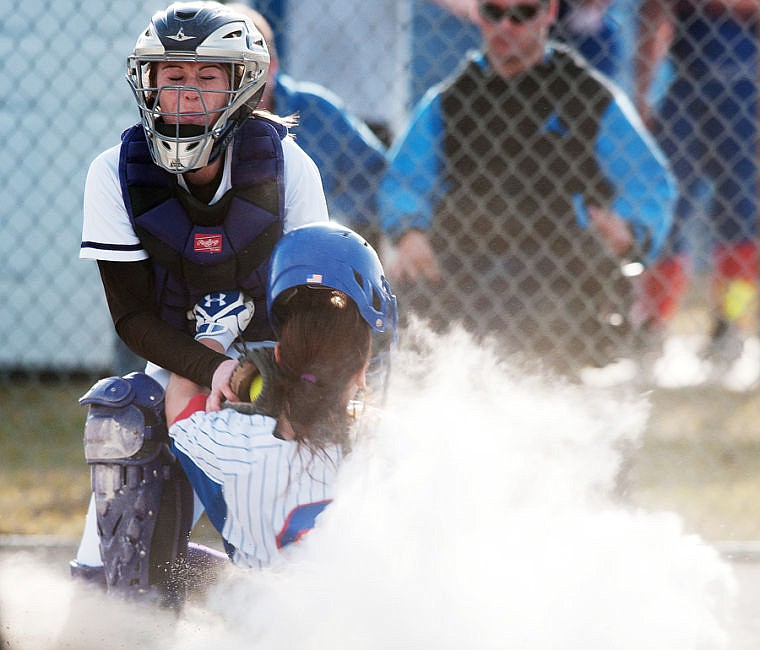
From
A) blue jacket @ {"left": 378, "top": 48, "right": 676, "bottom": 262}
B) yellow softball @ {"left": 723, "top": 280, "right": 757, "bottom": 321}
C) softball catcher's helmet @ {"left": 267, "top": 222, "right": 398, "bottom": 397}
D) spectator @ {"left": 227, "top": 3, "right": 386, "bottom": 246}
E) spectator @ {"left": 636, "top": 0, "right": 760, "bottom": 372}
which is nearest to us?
softball catcher's helmet @ {"left": 267, "top": 222, "right": 398, "bottom": 397}

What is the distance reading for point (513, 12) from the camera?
388 centimetres

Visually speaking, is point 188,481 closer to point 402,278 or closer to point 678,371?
point 402,278

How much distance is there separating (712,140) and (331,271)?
4282 millimetres

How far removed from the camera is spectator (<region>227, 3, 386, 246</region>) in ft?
12.3

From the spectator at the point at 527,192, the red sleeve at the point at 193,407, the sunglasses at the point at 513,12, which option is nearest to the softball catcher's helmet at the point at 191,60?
the red sleeve at the point at 193,407

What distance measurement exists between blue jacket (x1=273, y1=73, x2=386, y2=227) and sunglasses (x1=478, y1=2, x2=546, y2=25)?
1.97 feet

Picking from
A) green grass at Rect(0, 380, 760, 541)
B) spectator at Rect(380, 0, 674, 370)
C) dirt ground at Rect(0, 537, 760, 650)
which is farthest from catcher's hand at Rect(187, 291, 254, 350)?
green grass at Rect(0, 380, 760, 541)

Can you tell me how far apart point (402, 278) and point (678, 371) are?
9.66 feet

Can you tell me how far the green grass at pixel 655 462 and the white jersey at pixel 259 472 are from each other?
158cm

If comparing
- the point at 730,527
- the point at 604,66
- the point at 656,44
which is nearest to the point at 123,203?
the point at 730,527

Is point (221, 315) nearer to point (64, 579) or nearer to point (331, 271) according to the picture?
point (331, 271)

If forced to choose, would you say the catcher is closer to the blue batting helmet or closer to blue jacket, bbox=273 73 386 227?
the blue batting helmet

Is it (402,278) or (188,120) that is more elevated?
(188,120)

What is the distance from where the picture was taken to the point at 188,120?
93.3 inches
